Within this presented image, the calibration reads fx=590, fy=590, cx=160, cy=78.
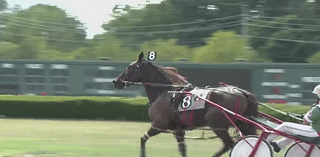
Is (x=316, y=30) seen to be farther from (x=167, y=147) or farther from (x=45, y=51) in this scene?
(x=167, y=147)

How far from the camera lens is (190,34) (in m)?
51.2

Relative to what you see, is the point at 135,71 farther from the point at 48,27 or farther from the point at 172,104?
the point at 48,27

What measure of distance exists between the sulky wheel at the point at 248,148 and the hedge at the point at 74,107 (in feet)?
42.9

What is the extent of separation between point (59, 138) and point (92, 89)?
9.57 metres

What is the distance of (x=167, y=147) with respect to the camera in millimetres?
12648

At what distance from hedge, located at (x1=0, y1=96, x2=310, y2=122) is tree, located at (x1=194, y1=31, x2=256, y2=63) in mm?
15111

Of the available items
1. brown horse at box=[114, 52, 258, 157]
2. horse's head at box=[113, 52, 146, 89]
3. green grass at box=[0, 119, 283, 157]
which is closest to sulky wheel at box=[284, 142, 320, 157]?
brown horse at box=[114, 52, 258, 157]

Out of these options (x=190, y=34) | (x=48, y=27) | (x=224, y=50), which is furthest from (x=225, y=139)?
(x=48, y=27)

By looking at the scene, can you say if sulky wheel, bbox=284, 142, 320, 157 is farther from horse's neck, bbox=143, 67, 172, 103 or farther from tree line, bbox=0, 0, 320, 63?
tree line, bbox=0, 0, 320, 63

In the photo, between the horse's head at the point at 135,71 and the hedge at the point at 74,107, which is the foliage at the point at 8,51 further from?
the horse's head at the point at 135,71

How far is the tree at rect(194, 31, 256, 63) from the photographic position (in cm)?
3634

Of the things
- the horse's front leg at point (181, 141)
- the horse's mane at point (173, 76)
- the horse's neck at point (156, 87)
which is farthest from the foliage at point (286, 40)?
the horse's front leg at point (181, 141)

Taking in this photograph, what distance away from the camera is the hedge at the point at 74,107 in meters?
21.9

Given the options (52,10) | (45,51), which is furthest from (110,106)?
(52,10)
